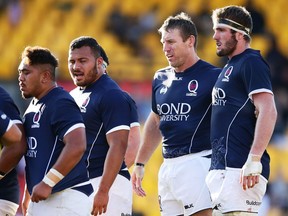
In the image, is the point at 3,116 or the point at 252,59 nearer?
the point at 3,116

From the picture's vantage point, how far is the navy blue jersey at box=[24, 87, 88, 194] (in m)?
7.94

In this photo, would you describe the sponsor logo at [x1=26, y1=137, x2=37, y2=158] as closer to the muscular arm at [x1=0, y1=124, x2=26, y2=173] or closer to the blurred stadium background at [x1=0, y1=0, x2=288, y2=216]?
the muscular arm at [x1=0, y1=124, x2=26, y2=173]

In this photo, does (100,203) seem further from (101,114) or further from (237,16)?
(237,16)

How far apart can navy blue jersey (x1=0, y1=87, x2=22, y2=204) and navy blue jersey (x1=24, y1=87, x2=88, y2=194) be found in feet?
0.54

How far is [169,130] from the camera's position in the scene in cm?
895

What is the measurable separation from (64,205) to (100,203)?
370 millimetres

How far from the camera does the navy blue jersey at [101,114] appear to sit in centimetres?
852

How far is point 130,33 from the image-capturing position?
21609 mm

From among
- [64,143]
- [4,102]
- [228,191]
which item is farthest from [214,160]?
[4,102]

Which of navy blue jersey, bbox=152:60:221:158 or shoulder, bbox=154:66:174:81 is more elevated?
shoulder, bbox=154:66:174:81

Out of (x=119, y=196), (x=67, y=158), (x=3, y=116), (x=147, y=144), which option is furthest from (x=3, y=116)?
(x=147, y=144)

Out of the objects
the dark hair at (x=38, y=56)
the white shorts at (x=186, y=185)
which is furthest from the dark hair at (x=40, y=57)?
the white shorts at (x=186, y=185)

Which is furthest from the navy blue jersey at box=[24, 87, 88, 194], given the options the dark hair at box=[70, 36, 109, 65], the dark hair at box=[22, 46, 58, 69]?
the dark hair at box=[70, 36, 109, 65]

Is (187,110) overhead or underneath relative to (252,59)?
underneath
